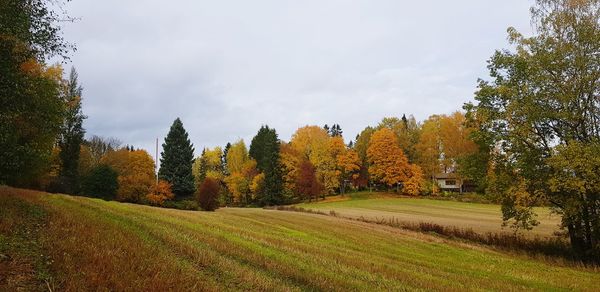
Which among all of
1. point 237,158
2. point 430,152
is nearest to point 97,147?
point 237,158

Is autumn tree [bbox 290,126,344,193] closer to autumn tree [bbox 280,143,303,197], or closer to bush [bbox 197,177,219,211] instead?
autumn tree [bbox 280,143,303,197]

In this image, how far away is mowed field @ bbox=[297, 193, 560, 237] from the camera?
137ft

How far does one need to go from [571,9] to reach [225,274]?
30053 millimetres

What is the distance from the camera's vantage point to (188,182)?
81062 mm

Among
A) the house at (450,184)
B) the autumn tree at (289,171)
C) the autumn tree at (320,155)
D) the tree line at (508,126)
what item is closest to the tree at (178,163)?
the tree line at (508,126)

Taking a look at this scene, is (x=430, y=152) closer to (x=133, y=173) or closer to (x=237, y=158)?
(x=237, y=158)

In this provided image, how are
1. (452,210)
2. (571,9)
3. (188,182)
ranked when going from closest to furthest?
(571,9), (452,210), (188,182)

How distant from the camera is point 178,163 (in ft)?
266

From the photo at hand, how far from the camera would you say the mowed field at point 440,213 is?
41.7 meters

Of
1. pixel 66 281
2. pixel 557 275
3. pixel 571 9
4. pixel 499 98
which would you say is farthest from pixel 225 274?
pixel 571 9

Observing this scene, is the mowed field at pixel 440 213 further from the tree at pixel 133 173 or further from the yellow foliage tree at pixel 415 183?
the tree at pixel 133 173

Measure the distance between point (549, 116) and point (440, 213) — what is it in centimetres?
3298

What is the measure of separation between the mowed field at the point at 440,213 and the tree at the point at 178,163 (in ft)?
86.3

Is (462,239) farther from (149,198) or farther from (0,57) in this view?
(149,198)
